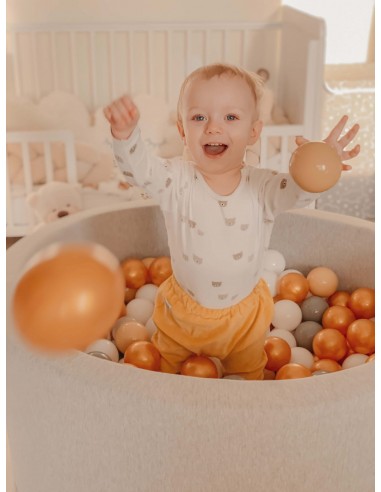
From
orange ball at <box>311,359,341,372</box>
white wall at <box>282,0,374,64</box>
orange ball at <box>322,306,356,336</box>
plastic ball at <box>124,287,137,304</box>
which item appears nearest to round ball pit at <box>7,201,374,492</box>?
orange ball at <box>311,359,341,372</box>

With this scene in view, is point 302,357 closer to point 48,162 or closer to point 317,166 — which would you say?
point 317,166

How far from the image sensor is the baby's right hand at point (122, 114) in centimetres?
84

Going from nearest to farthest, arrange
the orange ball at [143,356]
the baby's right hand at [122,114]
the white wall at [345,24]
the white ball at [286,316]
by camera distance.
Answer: the baby's right hand at [122,114]
the orange ball at [143,356]
the white ball at [286,316]
the white wall at [345,24]

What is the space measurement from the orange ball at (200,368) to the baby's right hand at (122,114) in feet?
1.29

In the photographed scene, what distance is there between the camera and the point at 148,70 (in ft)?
9.08

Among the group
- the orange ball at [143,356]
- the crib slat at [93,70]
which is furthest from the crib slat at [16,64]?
the orange ball at [143,356]

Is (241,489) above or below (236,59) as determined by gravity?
below

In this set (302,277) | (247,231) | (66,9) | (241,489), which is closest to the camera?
(241,489)

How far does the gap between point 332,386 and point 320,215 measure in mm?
677

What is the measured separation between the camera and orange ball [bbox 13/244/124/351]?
0.66 metres

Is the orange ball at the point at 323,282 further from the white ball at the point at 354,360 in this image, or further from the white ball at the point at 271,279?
the white ball at the point at 354,360

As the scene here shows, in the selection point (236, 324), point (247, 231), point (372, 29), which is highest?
point (372, 29)

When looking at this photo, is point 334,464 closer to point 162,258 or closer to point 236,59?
point 162,258
